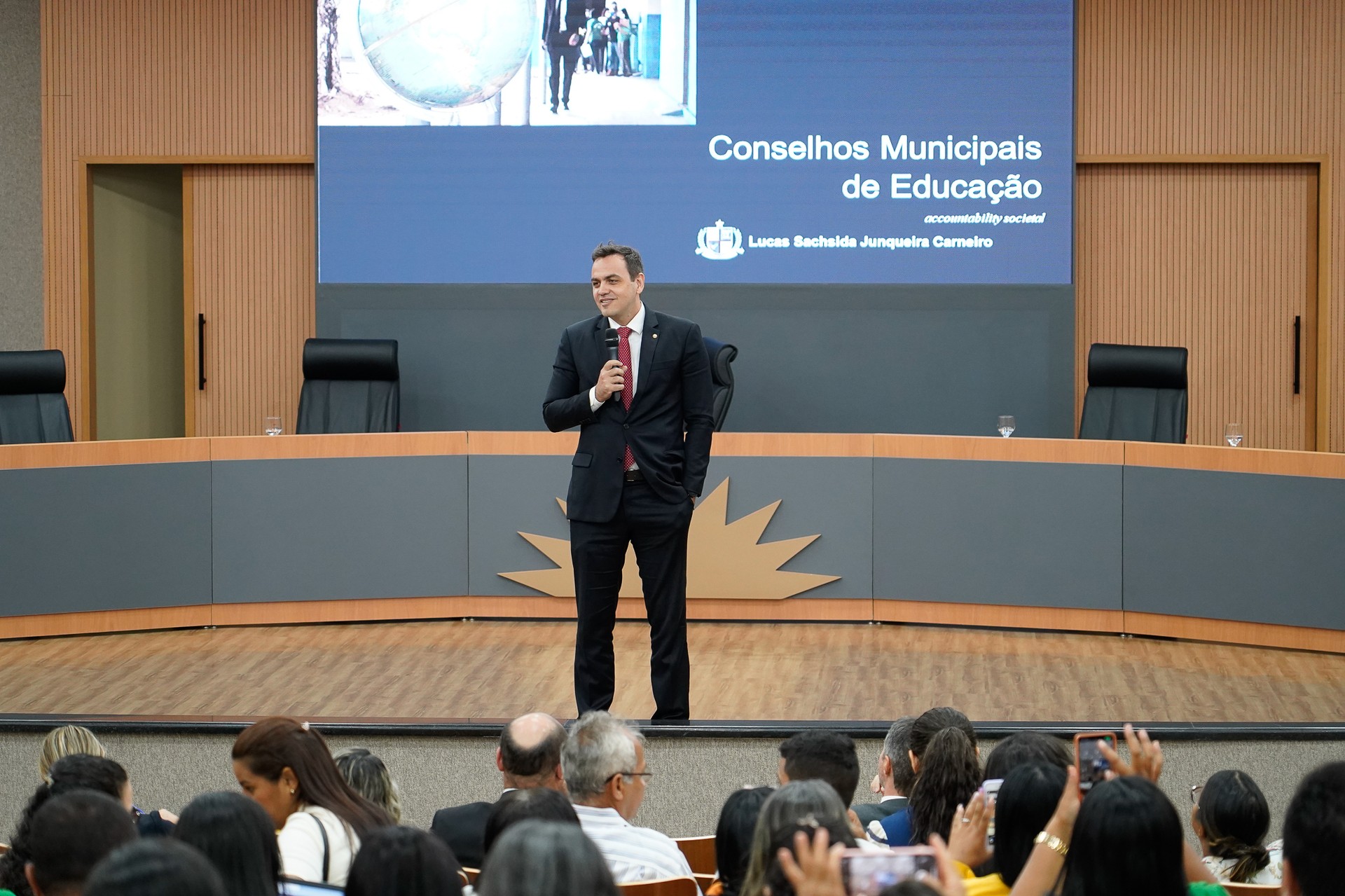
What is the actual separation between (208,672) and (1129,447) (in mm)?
4032

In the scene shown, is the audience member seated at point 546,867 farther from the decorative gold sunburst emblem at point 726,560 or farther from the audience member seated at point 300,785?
the decorative gold sunburst emblem at point 726,560

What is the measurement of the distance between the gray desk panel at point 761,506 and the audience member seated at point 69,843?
4.88 m

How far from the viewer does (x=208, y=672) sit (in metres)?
5.84

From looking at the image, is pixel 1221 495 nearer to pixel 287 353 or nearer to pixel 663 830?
pixel 663 830

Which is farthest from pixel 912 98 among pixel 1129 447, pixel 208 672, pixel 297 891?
pixel 297 891

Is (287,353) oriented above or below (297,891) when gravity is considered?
above

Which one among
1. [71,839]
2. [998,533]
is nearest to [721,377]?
[998,533]

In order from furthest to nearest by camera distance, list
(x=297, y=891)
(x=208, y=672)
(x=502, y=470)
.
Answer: (x=502, y=470)
(x=208, y=672)
(x=297, y=891)

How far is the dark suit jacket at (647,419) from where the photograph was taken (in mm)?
4250

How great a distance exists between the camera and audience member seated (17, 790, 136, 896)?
1.88m

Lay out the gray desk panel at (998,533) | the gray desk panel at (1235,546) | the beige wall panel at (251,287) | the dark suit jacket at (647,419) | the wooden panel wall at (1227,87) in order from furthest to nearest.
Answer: the beige wall panel at (251,287), the wooden panel wall at (1227,87), the gray desk panel at (998,533), the gray desk panel at (1235,546), the dark suit jacket at (647,419)

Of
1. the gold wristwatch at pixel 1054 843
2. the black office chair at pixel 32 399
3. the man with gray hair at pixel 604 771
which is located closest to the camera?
the gold wristwatch at pixel 1054 843

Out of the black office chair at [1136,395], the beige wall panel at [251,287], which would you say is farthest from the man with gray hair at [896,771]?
the beige wall panel at [251,287]

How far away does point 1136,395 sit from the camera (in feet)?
24.6
